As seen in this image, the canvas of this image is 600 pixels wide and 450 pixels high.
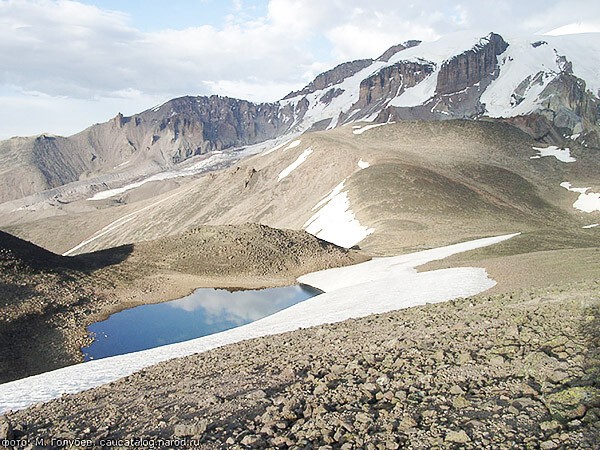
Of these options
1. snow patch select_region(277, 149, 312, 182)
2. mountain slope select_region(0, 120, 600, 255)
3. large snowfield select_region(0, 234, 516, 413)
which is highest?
Result: snow patch select_region(277, 149, 312, 182)

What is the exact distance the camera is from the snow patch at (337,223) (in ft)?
200

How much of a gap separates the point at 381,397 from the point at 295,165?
103278mm

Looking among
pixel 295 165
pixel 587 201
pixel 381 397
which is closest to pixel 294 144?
pixel 295 165

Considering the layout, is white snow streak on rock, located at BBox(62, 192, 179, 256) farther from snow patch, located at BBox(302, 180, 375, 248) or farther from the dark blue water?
the dark blue water

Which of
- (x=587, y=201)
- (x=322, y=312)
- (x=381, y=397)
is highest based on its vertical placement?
(x=381, y=397)

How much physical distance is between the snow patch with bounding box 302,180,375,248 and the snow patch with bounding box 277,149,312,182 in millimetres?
27829

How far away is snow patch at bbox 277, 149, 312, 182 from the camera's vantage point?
109688mm

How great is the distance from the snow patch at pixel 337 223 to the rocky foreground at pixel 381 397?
148 feet

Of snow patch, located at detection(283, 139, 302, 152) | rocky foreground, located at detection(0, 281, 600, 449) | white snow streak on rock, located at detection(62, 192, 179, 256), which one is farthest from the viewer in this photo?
white snow streak on rock, located at detection(62, 192, 179, 256)

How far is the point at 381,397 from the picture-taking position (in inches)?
372

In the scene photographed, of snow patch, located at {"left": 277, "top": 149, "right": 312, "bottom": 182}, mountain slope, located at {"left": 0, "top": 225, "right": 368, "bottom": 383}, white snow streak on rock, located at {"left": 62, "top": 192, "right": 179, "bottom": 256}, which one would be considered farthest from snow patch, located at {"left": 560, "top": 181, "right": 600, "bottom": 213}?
white snow streak on rock, located at {"left": 62, "top": 192, "right": 179, "bottom": 256}

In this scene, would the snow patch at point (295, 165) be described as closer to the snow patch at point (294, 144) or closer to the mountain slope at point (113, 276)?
the snow patch at point (294, 144)

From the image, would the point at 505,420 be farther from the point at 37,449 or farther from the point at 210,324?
the point at 210,324

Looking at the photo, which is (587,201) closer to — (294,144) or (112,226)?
(294,144)
